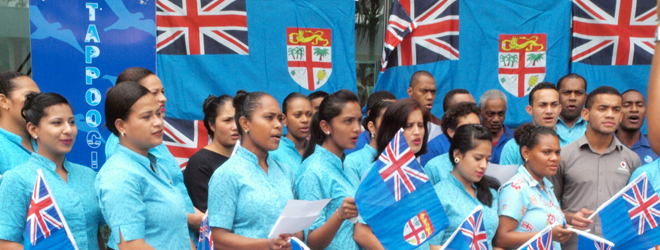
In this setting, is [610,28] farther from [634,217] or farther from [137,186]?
[137,186]

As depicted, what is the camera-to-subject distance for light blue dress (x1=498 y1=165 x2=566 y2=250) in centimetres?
361

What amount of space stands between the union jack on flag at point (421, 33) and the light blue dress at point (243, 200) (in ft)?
11.1

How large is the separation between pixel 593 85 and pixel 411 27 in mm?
1781

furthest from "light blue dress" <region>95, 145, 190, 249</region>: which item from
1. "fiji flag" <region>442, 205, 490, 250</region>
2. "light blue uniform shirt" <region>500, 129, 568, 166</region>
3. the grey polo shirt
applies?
the grey polo shirt

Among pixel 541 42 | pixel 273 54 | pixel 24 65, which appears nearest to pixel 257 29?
pixel 273 54

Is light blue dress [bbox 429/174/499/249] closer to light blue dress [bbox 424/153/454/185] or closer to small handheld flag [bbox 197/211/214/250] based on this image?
light blue dress [bbox 424/153/454/185]

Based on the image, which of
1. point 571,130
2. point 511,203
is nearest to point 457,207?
point 511,203

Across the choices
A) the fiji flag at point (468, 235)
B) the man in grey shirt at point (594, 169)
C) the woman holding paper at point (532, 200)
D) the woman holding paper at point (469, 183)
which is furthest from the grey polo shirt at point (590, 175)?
the fiji flag at point (468, 235)

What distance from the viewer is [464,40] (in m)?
6.12

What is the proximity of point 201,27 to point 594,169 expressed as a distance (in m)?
3.15

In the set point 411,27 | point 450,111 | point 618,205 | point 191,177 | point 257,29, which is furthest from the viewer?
point 411,27

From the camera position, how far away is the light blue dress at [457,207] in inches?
136

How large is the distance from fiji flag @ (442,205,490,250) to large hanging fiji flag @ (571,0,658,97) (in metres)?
3.65

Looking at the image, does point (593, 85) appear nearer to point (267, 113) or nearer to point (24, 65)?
point (267, 113)
